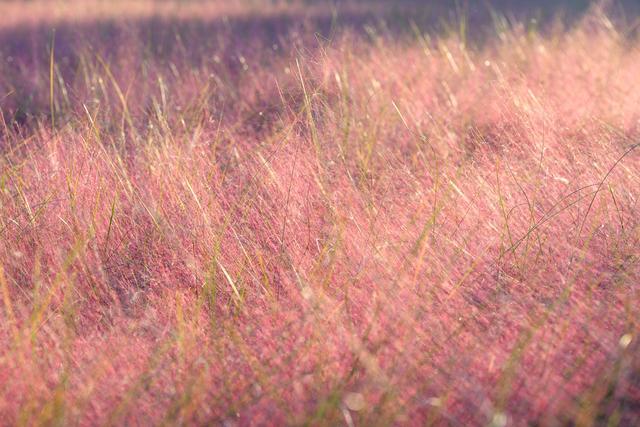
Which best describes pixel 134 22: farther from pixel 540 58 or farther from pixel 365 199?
pixel 365 199

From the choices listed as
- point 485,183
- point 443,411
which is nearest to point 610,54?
point 485,183

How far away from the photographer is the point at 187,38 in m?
5.02

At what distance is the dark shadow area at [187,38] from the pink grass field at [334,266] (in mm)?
686

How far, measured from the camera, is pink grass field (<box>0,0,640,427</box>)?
5.05 feet

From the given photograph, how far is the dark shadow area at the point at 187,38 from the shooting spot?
4.00m

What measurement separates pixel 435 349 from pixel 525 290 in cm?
38

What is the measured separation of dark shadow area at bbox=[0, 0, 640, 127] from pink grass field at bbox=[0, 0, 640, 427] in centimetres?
69

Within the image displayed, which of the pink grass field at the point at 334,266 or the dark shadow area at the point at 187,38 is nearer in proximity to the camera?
the pink grass field at the point at 334,266

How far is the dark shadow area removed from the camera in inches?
157

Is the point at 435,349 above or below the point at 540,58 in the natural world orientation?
below

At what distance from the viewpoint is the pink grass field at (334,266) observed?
5.05ft

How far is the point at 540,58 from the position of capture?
13.3ft

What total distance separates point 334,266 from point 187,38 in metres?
3.51

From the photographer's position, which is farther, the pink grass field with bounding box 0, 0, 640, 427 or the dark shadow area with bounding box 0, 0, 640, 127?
the dark shadow area with bounding box 0, 0, 640, 127
